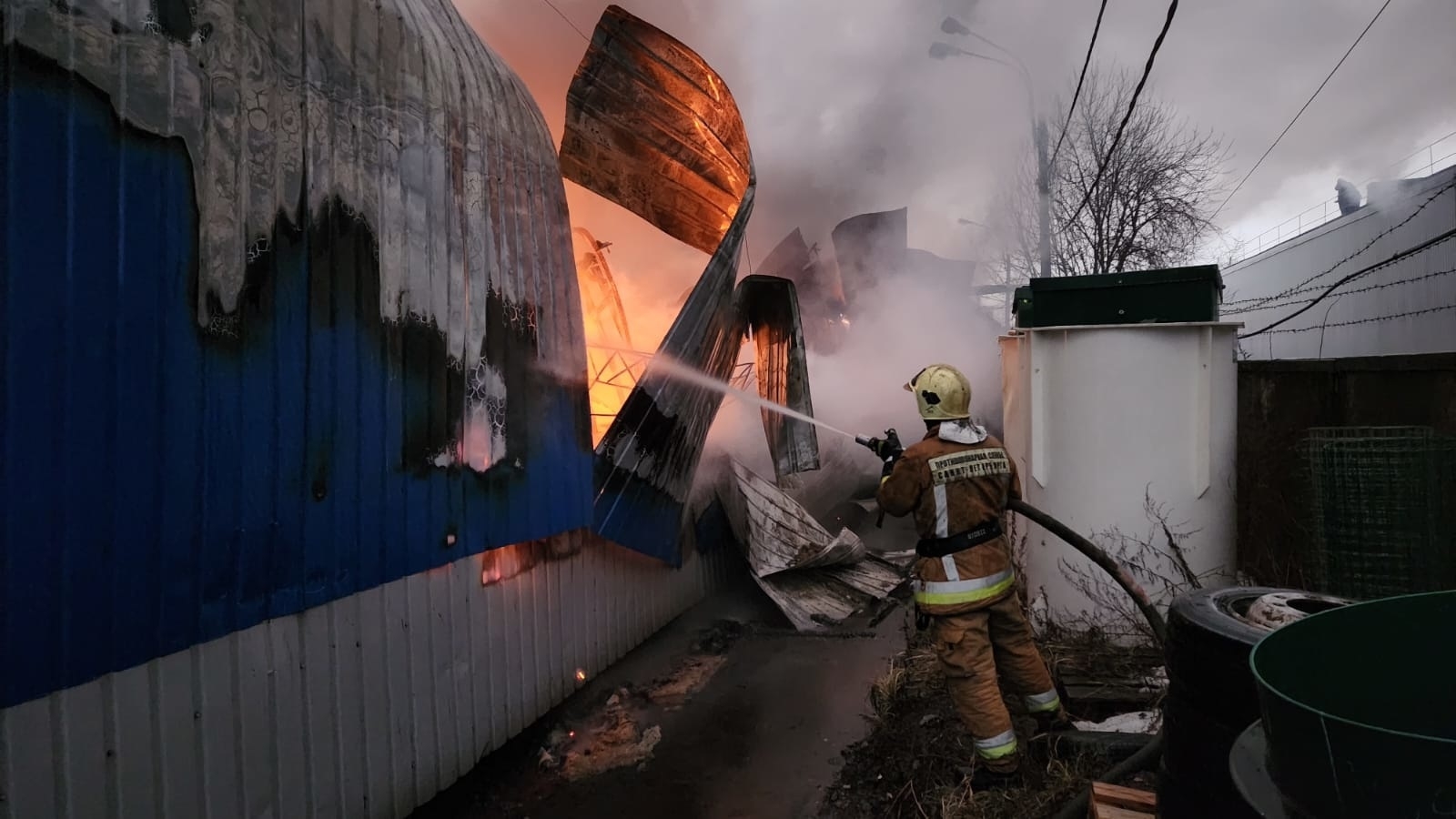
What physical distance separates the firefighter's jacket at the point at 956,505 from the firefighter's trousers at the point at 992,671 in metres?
0.10

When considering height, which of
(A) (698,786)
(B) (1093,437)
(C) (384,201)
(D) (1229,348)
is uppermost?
(C) (384,201)

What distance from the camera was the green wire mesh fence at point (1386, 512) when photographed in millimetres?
3916

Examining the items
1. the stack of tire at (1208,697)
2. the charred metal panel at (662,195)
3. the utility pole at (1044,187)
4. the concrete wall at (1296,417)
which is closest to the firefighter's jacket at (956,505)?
the stack of tire at (1208,697)

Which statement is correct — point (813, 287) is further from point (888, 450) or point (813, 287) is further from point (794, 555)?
point (888, 450)

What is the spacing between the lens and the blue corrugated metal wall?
1.90 m

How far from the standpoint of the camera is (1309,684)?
130cm

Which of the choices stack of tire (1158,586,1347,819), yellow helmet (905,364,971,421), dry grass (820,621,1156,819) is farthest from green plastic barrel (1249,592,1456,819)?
yellow helmet (905,364,971,421)

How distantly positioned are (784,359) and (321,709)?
15.0 feet

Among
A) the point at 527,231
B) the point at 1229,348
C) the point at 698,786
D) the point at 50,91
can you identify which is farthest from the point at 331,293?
the point at 1229,348

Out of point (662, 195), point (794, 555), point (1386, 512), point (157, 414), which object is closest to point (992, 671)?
point (1386, 512)

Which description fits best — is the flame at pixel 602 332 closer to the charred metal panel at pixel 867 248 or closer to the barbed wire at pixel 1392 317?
the charred metal panel at pixel 867 248

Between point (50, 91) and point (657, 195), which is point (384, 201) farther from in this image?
point (657, 195)

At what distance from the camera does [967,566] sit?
3.52 metres

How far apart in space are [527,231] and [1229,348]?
4.48 m
